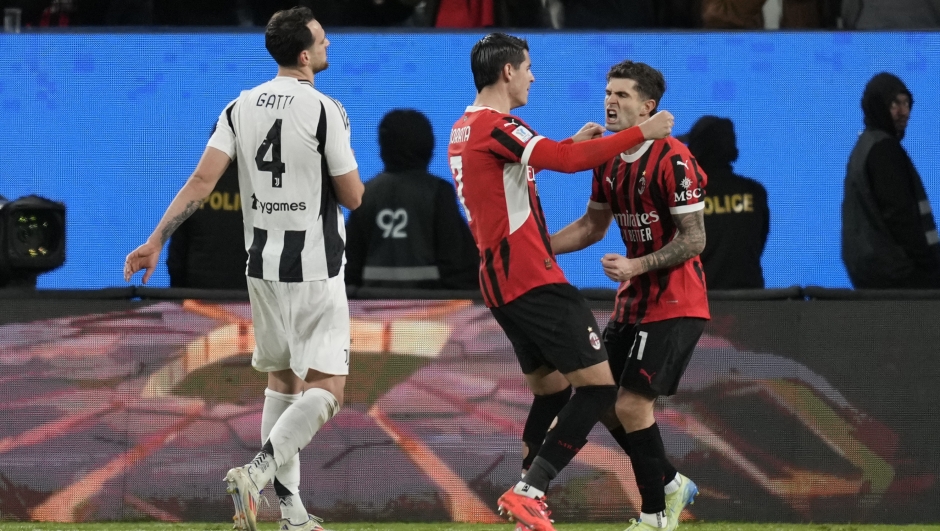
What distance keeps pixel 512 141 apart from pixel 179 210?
131 centimetres

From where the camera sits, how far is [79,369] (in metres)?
6.09

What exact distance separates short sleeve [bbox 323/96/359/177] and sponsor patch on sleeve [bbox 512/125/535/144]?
0.67 metres

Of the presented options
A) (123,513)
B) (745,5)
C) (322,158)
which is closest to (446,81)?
(745,5)

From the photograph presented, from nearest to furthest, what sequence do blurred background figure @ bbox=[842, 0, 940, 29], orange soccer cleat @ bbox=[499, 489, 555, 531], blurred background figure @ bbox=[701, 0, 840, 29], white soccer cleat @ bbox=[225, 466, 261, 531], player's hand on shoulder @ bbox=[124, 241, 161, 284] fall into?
white soccer cleat @ bbox=[225, 466, 261, 531]
orange soccer cleat @ bbox=[499, 489, 555, 531]
player's hand on shoulder @ bbox=[124, 241, 161, 284]
blurred background figure @ bbox=[842, 0, 940, 29]
blurred background figure @ bbox=[701, 0, 840, 29]

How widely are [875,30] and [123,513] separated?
185 inches

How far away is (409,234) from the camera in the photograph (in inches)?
262

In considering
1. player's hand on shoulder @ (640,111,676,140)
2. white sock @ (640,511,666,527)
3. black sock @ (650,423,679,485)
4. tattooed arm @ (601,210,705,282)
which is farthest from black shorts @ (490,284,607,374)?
white sock @ (640,511,666,527)

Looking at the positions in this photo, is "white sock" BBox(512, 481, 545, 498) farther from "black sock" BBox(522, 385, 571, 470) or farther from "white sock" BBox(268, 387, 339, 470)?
"white sock" BBox(268, 387, 339, 470)

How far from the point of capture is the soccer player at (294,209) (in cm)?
466

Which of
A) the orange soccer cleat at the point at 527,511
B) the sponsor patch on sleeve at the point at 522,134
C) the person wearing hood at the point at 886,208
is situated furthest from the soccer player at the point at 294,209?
Answer: the person wearing hood at the point at 886,208

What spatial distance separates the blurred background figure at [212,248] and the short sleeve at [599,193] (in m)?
2.27

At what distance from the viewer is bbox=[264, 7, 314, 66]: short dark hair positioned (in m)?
4.71

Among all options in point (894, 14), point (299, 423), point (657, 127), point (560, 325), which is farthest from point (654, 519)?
point (894, 14)

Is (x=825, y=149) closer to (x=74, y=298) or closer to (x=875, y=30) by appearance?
(x=875, y=30)
